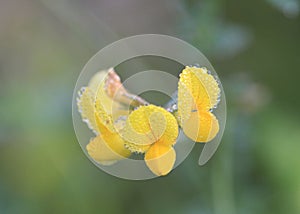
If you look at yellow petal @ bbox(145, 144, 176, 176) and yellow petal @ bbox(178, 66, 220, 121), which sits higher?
yellow petal @ bbox(178, 66, 220, 121)

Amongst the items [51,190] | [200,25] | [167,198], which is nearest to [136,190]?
[167,198]

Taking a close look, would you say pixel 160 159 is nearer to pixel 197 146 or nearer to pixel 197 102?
pixel 197 102

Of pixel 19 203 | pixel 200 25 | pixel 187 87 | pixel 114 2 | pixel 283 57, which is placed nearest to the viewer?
pixel 187 87

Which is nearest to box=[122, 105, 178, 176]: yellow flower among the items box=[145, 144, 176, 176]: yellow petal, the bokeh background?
box=[145, 144, 176, 176]: yellow petal

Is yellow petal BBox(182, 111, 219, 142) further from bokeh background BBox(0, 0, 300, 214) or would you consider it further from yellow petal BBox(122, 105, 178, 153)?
bokeh background BBox(0, 0, 300, 214)

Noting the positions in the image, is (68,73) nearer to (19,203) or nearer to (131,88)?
(131,88)

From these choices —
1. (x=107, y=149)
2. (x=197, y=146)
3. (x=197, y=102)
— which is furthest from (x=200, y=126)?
(x=197, y=146)
